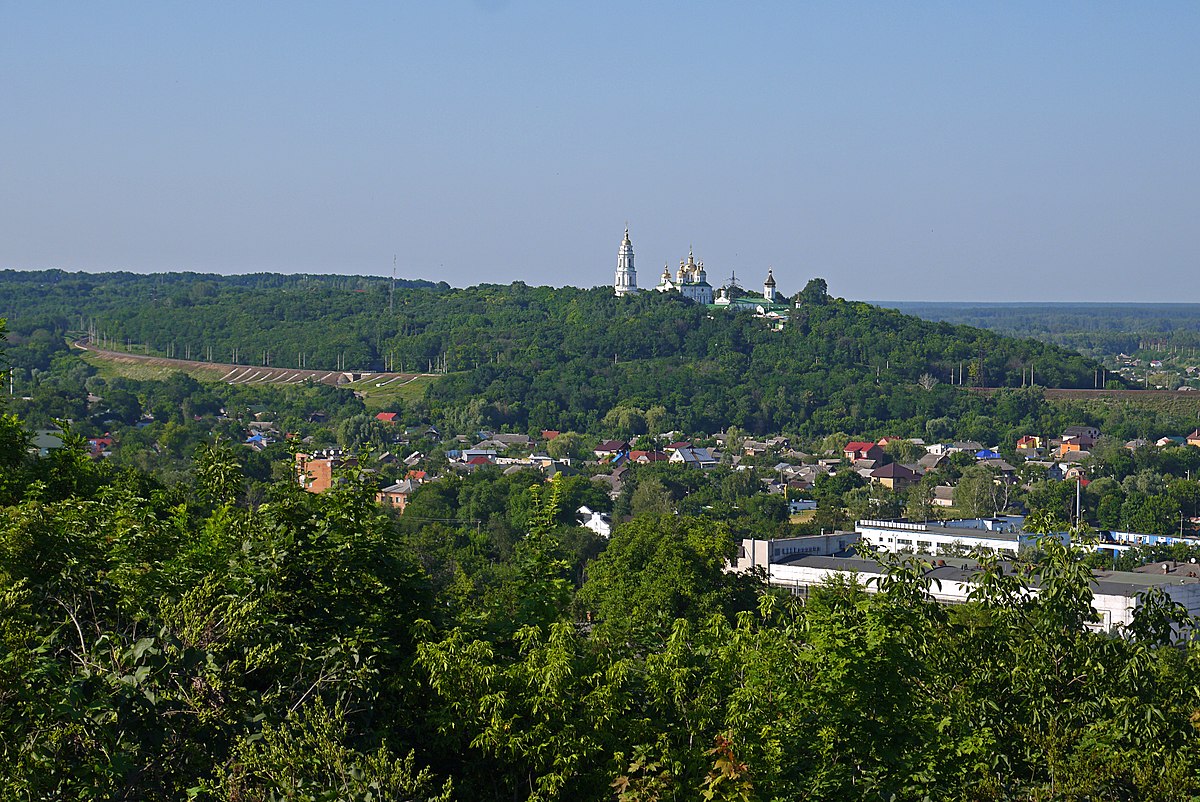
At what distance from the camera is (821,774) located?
32.1 feet

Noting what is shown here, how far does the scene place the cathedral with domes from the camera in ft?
405

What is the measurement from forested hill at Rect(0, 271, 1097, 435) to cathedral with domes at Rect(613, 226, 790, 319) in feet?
6.90

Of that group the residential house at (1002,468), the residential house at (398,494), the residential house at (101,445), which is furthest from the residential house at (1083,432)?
the residential house at (101,445)

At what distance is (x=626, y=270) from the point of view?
12825cm

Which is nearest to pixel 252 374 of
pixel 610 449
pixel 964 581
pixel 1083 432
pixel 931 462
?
pixel 610 449

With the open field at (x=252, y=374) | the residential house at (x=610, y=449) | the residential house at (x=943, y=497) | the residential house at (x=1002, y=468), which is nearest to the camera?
the residential house at (x=943, y=497)

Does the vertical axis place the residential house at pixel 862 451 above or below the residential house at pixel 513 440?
above

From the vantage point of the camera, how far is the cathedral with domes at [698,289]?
405ft

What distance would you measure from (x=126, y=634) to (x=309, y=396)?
3440 inches

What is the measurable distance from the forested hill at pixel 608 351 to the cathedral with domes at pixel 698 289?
210 centimetres

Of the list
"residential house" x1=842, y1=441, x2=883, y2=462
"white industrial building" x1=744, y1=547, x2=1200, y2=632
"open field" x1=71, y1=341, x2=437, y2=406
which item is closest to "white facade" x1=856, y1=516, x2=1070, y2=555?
"white industrial building" x1=744, y1=547, x2=1200, y2=632

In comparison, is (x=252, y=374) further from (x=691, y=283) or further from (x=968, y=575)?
(x=968, y=575)

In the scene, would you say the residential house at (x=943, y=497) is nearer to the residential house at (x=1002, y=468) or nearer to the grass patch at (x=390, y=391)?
the residential house at (x=1002, y=468)

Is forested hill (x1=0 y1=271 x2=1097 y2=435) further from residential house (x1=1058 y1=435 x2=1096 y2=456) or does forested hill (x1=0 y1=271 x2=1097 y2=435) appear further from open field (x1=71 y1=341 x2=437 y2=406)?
residential house (x1=1058 y1=435 x2=1096 y2=456)
